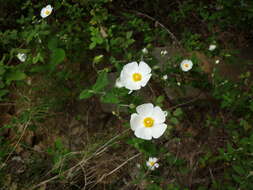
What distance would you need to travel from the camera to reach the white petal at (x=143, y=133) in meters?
1.45

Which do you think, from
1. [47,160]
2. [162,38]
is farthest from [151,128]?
[162,38]

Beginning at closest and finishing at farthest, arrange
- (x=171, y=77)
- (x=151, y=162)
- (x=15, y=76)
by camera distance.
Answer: (x=15, y=76)
(x=151, y=162)
(x=171, y=77)

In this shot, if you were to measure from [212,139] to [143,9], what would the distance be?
7.34 feet

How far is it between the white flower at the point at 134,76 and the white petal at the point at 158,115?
7.4 inches

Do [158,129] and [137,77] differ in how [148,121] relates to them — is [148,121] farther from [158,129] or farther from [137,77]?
[137,77]

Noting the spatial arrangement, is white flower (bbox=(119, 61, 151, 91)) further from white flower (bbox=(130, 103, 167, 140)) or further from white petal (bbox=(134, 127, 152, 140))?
white petal (bbox=(134, 127, 152, 140))

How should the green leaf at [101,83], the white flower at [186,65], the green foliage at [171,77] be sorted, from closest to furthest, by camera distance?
the green leaf at [101,83] → the green foliage at [171,77] → the white flower at [186,65]

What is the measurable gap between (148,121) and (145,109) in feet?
0.31

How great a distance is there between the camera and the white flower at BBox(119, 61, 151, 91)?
159 cm

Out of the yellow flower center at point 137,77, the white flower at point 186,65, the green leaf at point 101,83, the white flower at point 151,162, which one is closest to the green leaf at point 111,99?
the green leaf at point 101,83

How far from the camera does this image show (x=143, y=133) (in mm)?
1467

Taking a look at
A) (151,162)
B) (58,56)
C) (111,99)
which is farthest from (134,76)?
(151,162)

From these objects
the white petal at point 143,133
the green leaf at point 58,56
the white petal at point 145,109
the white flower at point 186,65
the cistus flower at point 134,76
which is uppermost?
the white flower at point 186,65

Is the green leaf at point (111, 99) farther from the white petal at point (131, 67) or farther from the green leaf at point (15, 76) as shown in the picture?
the green leaf at point (15, 76)
